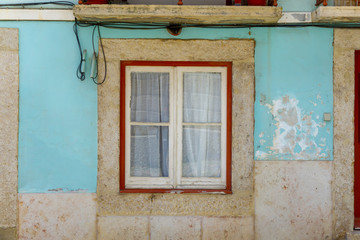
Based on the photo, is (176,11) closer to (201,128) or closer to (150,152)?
(201,128)

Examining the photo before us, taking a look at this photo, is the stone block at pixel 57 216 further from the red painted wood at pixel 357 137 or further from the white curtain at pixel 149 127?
the red painted wood at pixel 357 137

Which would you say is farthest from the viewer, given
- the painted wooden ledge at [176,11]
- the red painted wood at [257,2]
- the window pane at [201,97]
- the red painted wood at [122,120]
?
the window pane at [201,97]

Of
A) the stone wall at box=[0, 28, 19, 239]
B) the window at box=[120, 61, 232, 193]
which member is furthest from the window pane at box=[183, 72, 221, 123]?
the stone wall at box=[0, 28, 19, 239]

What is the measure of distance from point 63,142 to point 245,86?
243 centimetres

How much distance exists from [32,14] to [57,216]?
2.57m

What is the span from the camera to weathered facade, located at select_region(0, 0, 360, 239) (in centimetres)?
439

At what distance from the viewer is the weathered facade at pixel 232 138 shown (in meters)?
4.39

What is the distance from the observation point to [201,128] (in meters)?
4.60

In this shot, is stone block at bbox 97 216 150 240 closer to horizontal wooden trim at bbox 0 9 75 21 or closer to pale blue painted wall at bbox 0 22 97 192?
pale blue painted wall at bbox 0 22 97 192

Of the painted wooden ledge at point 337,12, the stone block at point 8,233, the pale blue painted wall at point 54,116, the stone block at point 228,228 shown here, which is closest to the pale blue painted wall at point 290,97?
the painted wooden ledge at point 337,12

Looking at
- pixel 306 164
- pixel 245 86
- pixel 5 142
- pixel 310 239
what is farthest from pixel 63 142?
pixel 310 239

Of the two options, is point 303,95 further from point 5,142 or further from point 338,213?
point 5,142

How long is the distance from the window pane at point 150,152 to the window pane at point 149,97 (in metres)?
0.16

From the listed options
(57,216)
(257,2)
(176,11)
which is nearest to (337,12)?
(257,2)
